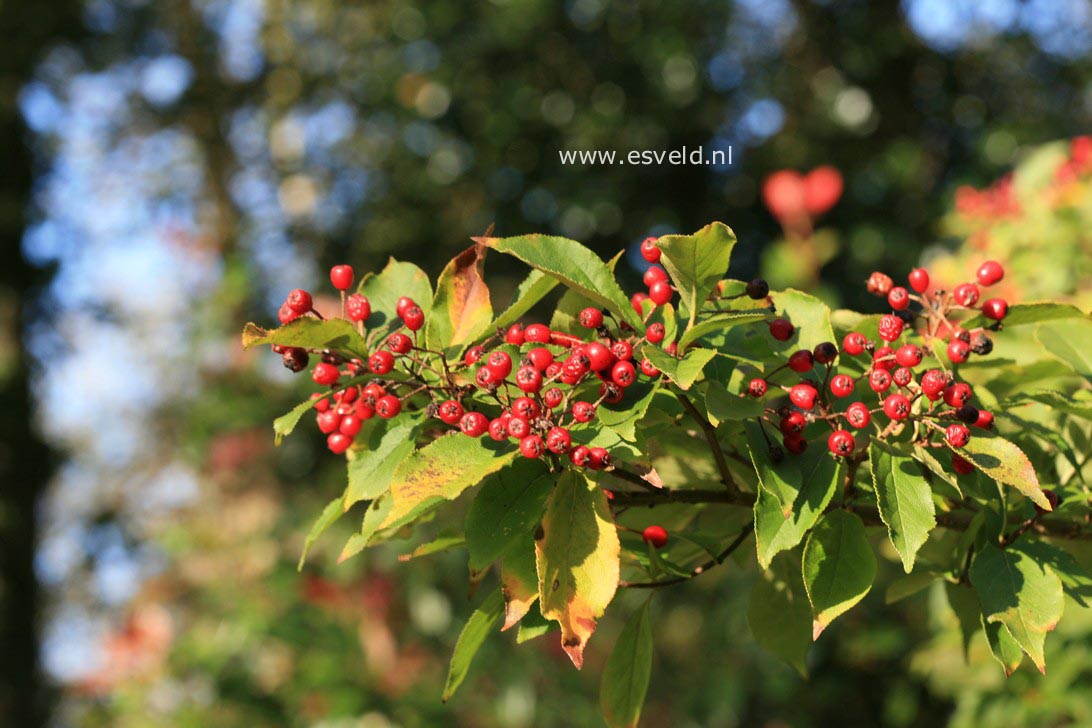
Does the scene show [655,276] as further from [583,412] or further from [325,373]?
[325,373]

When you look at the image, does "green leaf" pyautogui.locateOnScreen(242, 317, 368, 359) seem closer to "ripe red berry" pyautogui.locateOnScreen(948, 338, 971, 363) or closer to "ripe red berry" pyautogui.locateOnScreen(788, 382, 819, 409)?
"ripe red berry" pyautogui.locateOnScreen(788, 382, 819, 409)

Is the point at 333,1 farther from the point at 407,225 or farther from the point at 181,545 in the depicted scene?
the point at 181,545

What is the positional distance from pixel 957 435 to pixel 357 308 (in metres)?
0.58

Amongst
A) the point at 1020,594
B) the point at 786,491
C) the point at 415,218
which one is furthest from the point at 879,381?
the point at 415,218

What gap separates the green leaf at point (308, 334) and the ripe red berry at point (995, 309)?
0.63 m

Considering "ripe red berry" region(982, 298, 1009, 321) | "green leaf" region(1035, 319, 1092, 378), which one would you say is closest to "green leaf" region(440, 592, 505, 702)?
"ripe red berry" region(982, 298, 1009, 321)

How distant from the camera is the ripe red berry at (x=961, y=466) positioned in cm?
98

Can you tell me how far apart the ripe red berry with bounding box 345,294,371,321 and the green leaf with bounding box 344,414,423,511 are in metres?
0.11

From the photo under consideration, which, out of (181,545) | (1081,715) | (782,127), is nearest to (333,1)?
(782,127)

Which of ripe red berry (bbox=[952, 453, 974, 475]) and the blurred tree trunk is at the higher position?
ripe red berry (bbox=[952, 453, 974, 475])

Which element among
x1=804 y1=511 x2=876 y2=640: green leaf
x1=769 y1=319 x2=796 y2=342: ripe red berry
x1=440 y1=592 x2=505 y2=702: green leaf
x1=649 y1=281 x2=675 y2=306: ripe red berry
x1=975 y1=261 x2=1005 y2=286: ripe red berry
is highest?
x1=649 y1=281 x2=675 y2=306: ripe red berry

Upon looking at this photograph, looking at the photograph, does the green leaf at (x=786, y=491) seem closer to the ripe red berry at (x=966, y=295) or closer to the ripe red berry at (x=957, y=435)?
the ripe red berry at (x=957, y=435)

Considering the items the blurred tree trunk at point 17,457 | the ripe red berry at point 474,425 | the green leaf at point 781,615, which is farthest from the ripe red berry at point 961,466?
the blurred tree trunk at point 17,457

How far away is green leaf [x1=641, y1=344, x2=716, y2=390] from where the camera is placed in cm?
84
